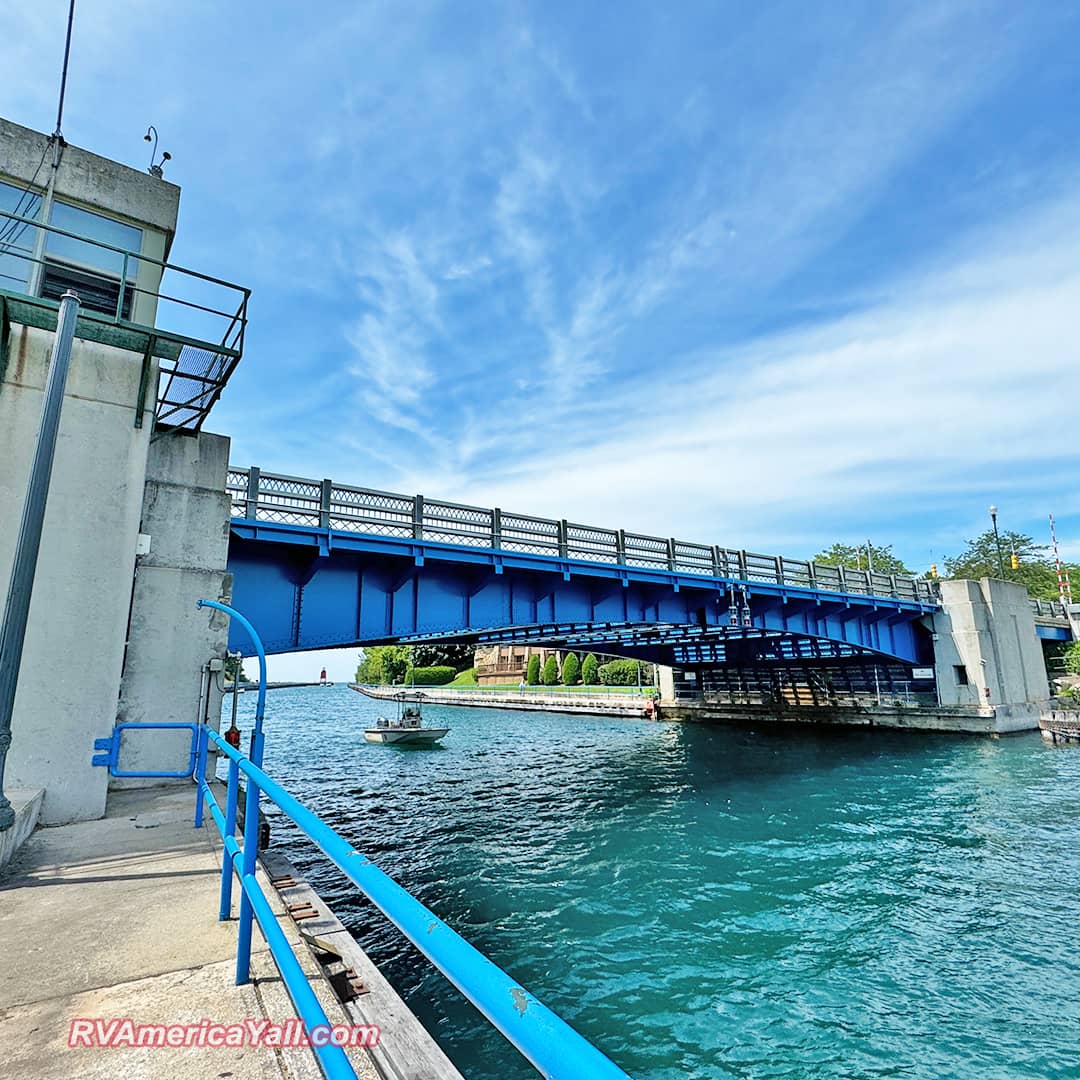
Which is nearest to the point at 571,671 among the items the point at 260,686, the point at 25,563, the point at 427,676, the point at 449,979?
the point at 427,676

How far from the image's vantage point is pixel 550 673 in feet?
250

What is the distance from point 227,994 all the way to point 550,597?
15.1 meters

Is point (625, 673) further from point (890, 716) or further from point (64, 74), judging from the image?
point (64, 74)

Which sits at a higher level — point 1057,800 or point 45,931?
point 45,931

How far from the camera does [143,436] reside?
27.3 feet

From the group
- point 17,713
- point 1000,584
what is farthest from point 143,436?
point 1000,584

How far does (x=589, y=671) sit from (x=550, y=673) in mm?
7376

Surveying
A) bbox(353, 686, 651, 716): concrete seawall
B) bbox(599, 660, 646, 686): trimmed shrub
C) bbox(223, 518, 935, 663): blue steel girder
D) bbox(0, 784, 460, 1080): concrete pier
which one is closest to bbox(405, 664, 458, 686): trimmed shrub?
bbox(353, 686, 651, 716): concrete seawall

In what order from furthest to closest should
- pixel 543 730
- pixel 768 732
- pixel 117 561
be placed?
pixel 543 730 → pixel 768 732 → pixel 117 561

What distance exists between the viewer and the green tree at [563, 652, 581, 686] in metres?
72.1

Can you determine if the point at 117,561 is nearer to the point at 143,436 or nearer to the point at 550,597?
the point at 143,436

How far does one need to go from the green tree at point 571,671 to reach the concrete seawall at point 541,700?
583cm

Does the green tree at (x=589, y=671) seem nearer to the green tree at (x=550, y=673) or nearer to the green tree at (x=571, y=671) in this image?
the green tree at (x=571, y=671)

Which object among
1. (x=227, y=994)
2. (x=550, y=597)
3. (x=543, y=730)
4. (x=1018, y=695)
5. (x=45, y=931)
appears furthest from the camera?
(x=543, y=730)
